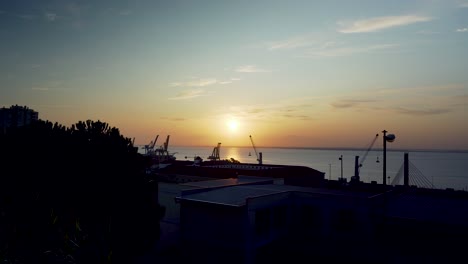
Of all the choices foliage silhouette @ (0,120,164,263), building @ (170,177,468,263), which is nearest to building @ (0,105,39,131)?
foliage silhouette @ (0,120,164,263)

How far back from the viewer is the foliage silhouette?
2217 cm

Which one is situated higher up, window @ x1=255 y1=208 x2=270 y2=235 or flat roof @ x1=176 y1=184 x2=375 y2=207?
flat roof @ x1=176 y1=184 x2=375 y2=207

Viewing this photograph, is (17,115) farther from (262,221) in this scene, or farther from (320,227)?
(320,227)

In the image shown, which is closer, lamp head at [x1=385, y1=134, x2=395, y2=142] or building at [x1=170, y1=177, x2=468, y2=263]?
building at [x1=170, y1=177, x2=468, y2=263]

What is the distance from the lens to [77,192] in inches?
945

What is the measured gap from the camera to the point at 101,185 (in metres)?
24.3

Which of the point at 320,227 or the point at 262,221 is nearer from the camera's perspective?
the point at 262,221

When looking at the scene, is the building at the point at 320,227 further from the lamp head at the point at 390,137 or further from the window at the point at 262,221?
the lamp head at the point at 390,137

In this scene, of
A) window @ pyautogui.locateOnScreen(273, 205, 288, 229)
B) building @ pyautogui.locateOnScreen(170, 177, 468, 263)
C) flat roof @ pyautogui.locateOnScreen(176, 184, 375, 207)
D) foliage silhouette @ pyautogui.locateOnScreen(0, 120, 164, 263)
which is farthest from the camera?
window @ pyautogui.locateOnScreen(273, 205, 288, 229)

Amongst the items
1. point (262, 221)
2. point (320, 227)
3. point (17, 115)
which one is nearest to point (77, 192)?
point (262, 221)

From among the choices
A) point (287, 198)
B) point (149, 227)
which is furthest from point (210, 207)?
point (287, 198)

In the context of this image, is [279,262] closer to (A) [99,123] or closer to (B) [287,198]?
(B) [287,198]

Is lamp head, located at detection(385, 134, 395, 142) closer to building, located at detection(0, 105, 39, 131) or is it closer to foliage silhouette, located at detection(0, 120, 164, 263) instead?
foliage silhouette, located at detection(0, 120, 164, 263)

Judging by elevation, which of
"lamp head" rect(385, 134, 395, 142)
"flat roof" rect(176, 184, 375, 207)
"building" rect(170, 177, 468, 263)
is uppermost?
"lamp head" rect(385, 134, 395, 142)
